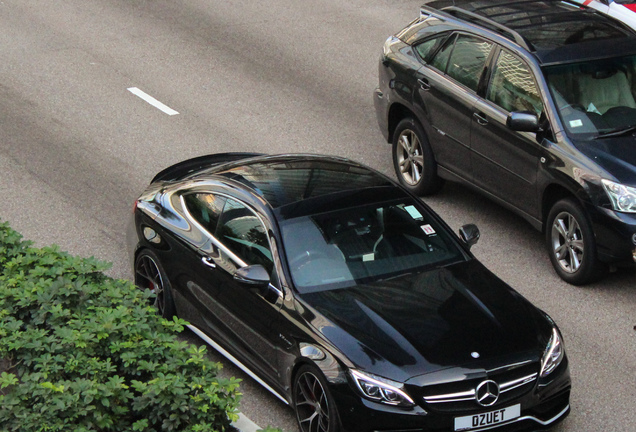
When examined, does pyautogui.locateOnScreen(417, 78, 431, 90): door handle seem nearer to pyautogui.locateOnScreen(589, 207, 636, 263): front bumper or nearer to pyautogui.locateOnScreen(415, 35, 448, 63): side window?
pyautogui.locateOnScreen(415, 35, 448, 63): side window

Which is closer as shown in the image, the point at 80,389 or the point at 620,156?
the point at 80,389

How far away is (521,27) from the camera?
10656mm

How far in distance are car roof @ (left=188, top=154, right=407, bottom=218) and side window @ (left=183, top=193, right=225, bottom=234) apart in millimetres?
203

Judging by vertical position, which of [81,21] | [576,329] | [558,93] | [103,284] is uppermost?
[558,93]

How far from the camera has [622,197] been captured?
9.21m

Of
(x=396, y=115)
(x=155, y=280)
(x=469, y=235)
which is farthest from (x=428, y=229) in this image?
(x=396, y=115)

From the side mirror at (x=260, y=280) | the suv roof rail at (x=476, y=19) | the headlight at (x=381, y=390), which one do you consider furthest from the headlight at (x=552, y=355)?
the suv roof rail at (x=476, y=19)

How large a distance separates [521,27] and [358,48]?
5933 millimetres

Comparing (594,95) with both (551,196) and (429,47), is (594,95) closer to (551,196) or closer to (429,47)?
(551,196)

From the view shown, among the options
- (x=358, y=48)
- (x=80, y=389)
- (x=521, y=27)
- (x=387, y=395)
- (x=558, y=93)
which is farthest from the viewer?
(x=358, y=48)

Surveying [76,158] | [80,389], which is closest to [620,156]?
[80,389]

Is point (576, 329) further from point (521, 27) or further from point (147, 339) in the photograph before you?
point (147, 339)

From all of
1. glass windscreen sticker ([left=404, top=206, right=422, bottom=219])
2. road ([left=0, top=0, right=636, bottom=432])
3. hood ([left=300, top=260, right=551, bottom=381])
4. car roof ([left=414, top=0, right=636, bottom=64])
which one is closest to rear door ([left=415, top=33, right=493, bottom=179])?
car roof ([left=414, top=0, right=636, bottom=64])

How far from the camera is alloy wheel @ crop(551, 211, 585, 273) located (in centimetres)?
963
